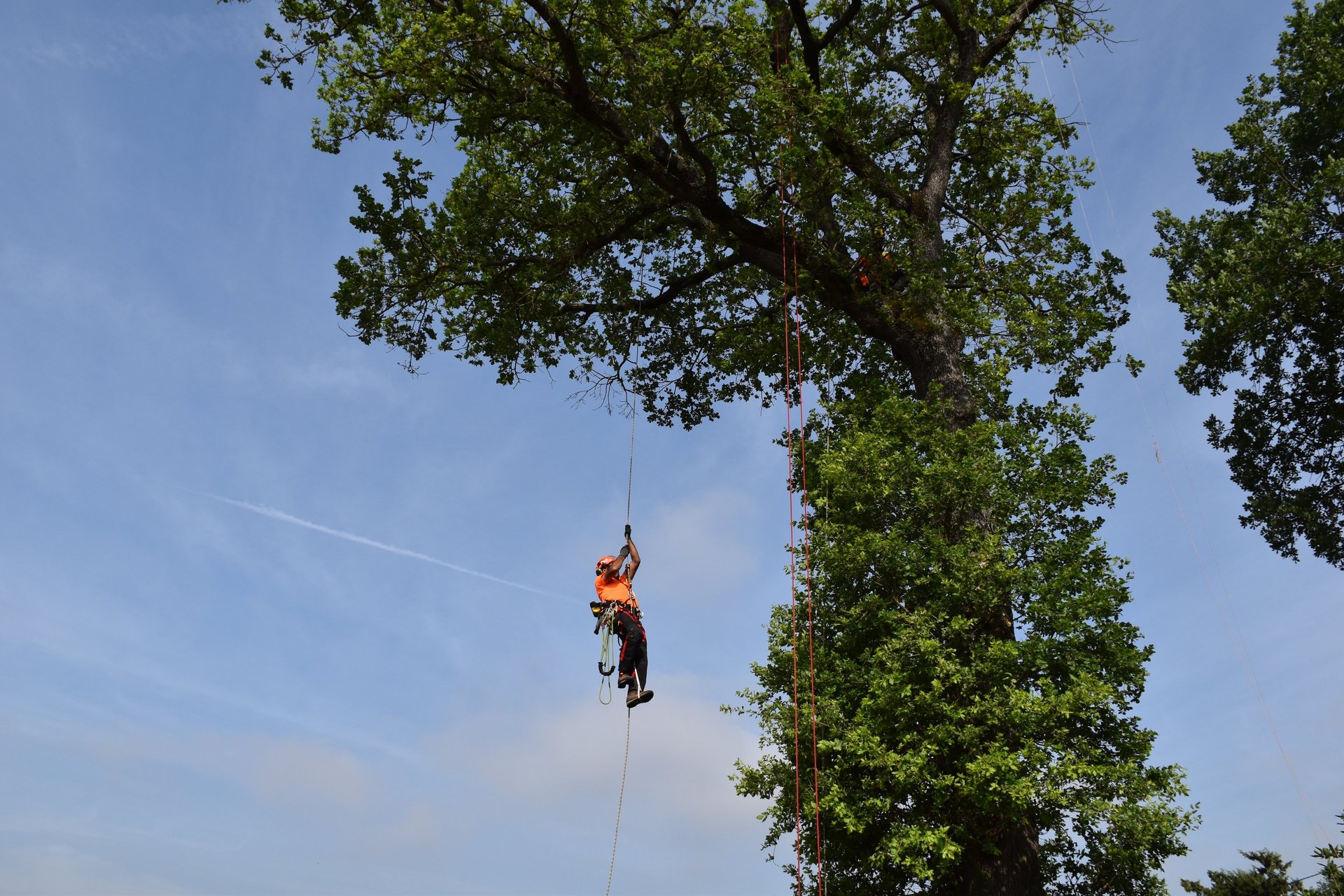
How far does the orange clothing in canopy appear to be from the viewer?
1129cm

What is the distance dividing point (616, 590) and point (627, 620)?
39cm

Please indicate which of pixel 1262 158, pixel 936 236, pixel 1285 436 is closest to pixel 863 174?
pixel 936 236

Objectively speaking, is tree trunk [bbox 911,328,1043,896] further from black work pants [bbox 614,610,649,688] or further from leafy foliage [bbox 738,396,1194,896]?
black work pants [bbox 614,610,649,688]

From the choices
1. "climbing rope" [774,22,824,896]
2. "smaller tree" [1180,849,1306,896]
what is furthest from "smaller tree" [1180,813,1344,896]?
"climbing rope" [774,22,824,896]

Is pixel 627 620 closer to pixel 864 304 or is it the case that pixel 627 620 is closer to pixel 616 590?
pixel 616 590

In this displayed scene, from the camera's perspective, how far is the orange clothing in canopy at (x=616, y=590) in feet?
37.0

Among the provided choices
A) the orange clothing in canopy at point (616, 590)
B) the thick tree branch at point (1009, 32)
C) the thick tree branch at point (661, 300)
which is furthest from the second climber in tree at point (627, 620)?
the thick tree branch at point (1009, 32)

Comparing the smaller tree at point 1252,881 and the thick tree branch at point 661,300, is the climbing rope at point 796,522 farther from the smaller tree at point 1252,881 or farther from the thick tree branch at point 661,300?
the smaller tree at point 1252,881

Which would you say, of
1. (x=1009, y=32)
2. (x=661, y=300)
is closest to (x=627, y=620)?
(x=661, y=300)

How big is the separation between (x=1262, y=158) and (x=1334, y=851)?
11.4 m

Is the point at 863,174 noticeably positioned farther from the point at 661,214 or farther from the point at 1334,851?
the point at 1334,851

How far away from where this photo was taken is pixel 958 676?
9.94 metres

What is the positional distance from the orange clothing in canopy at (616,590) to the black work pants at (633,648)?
0.15 m

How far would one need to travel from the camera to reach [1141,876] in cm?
955
